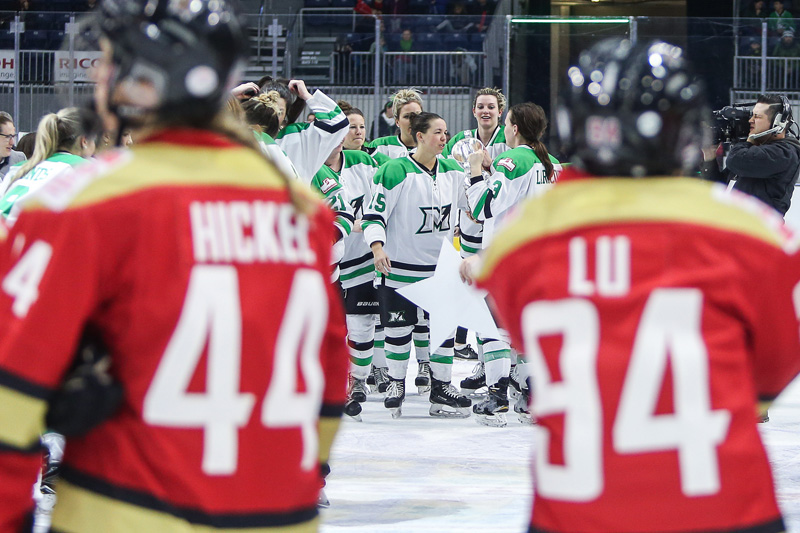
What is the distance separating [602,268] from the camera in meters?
1.56

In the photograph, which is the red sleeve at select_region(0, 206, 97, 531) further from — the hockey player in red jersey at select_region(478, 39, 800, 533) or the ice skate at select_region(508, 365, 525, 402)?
the ice skate at select_region(508, 365, 525, 402)

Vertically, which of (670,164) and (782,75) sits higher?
(782,75)

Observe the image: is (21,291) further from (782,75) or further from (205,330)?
(782,75)

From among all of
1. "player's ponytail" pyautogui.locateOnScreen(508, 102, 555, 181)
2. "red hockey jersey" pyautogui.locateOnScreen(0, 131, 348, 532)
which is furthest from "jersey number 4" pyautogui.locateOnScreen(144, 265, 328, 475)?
"player's ponytail" pyautogui.locateOnScreen(508, 102, 555, 181)

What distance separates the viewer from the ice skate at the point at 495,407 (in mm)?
5859

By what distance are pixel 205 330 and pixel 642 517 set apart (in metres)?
0.65

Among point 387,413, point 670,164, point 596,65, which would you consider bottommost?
point 387,413

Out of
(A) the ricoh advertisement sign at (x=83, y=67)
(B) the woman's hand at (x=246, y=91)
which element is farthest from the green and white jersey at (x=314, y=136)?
(A) the ricoh advertisement sign at (x=83, y=67)

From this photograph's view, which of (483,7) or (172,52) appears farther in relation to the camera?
(483,7)

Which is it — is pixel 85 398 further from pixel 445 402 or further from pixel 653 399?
pixel 445 402

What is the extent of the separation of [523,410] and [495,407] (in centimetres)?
23

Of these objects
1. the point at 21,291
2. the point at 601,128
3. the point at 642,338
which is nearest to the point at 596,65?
the point at 601,128

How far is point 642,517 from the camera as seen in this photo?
1535 mm

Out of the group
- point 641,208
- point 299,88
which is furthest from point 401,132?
point 641,208
